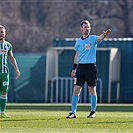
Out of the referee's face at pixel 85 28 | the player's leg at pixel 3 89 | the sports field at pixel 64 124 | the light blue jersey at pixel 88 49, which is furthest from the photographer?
the player's leg at pixel 3 89

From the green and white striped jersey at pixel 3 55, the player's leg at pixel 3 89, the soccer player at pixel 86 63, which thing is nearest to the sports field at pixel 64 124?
the player's leg at pixel 3 89

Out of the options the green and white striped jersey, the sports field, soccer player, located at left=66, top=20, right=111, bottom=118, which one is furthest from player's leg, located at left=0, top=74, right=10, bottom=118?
soccer player, located at left=66, top=20, right=111, bottom=118

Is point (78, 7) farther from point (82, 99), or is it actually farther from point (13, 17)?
point (82, 99)

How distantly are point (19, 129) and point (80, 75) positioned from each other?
2.83m

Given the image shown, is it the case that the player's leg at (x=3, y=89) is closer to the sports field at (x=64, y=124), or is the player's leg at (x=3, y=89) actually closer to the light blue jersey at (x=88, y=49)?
the sports field at (x=64, y=124)

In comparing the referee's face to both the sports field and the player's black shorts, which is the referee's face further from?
the sports field

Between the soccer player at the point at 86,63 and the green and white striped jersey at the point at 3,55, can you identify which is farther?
the green and white striped jersey at the point at 3,55

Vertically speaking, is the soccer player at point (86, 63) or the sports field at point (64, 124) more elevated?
the soccer player at point (86, 63)

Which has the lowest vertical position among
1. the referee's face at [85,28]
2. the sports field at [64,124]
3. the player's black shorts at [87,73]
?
the sports field at [64,124]

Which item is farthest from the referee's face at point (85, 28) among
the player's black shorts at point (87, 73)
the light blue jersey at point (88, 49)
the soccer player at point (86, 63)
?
the player's black shorts at point (87, 73)

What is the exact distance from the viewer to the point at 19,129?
12.3 m

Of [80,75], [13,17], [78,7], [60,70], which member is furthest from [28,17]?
[80,75]

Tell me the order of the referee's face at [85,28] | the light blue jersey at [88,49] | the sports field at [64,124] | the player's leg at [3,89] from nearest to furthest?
the sports field at [64,124] < the referee's face at [85,28] < the light blue jersey at [88,49] < the player's leg at [3,89]

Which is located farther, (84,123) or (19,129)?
(84,123)
